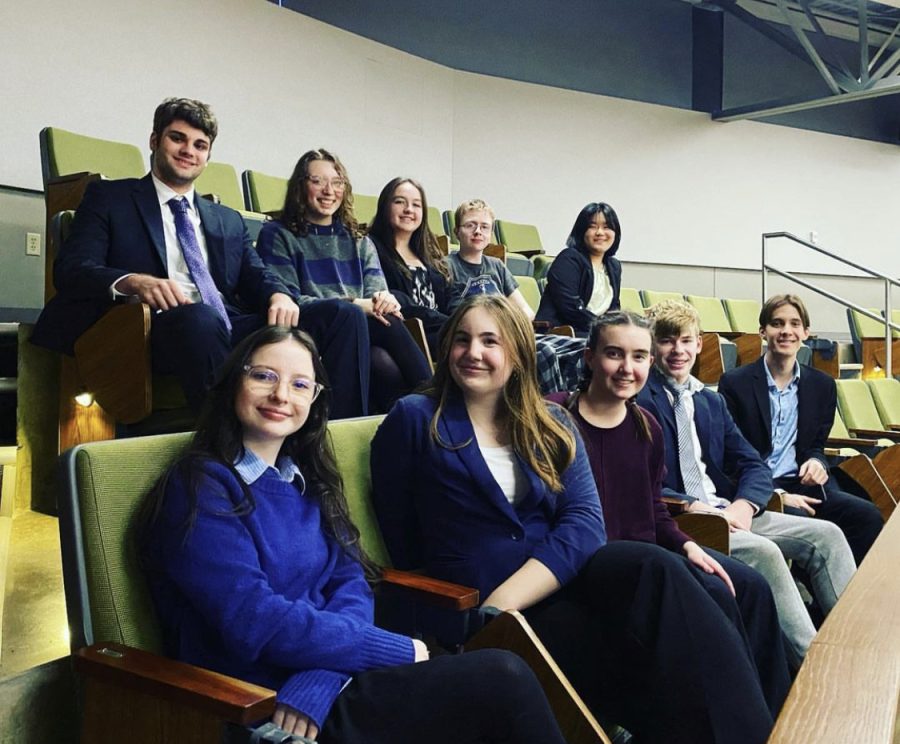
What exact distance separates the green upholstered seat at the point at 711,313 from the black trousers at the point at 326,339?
7.02ft

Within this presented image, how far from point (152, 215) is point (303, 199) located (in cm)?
21

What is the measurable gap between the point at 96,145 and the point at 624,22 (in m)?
2.51

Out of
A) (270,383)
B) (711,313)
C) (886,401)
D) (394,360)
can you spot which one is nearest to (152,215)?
(394,360)

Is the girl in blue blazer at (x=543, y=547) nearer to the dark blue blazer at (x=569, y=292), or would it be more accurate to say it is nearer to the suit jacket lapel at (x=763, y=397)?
the suit jacket lapel at (x=763, y=397)

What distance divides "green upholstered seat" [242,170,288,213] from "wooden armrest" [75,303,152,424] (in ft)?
3.63

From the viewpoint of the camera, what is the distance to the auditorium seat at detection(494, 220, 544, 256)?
2.91m

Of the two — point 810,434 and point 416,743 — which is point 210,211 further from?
point 810,434

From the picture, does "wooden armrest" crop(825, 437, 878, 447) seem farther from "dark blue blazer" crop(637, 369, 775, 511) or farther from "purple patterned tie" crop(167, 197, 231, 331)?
"purple patterned tie" crop(167, 197, 231, 331)

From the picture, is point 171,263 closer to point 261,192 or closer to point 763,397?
point 763,397

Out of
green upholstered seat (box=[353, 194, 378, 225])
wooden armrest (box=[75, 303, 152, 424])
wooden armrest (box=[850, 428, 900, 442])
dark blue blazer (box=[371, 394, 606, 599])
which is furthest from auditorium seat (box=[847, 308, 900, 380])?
wooden armrest (box=[75, 303, 152, 424])

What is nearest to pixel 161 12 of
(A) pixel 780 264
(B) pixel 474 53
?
(B) pixel 474 53

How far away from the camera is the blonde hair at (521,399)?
82cm

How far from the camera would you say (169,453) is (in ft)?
2.14

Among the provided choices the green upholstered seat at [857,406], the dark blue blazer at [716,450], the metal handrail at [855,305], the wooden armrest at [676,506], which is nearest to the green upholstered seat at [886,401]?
the green upholstered seat at [857,406]
